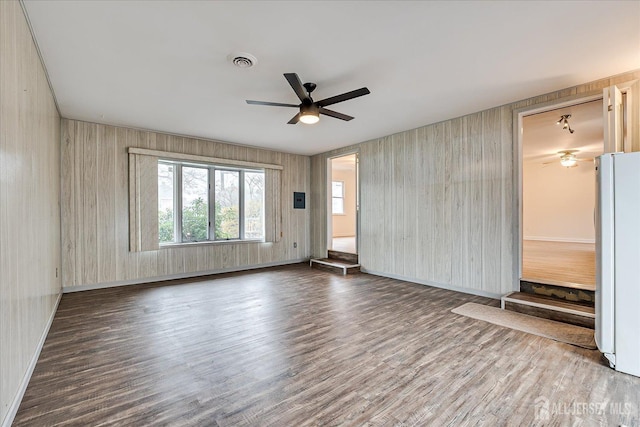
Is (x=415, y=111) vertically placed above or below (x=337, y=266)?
above

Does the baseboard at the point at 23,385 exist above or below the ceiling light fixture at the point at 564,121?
below

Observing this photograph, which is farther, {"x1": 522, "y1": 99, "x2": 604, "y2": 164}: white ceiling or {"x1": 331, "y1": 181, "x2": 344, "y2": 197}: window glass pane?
{"x1": 331, "y1": 181, "x2": 344, "y2": 197}: window glass pane

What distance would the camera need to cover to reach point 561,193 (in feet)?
27.6

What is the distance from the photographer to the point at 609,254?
2.27 m

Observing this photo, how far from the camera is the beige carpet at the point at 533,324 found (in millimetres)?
2701

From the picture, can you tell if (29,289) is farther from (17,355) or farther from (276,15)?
(276,15)

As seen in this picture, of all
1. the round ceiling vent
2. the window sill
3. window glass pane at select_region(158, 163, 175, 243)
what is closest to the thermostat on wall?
the window sill

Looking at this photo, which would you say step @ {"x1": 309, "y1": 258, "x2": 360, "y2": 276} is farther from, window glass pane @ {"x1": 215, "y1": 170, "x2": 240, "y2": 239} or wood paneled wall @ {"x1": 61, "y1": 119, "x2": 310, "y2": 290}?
wood paneled wall @ {"x1": 61, "y1": 119, "x2": 310, "y2": 290}

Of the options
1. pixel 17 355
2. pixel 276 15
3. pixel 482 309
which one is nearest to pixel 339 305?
pixel 482 309

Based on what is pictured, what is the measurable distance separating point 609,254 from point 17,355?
4322 mm

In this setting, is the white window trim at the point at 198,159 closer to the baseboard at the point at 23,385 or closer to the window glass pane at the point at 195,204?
the window glass pane at the point at 195,204

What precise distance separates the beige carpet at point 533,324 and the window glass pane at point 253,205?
4.36 meters

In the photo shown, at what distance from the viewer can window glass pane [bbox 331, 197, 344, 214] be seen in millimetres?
10766

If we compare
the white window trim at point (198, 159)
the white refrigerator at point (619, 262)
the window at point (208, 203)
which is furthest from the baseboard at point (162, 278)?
the white refrigerator at point (619, 262)
